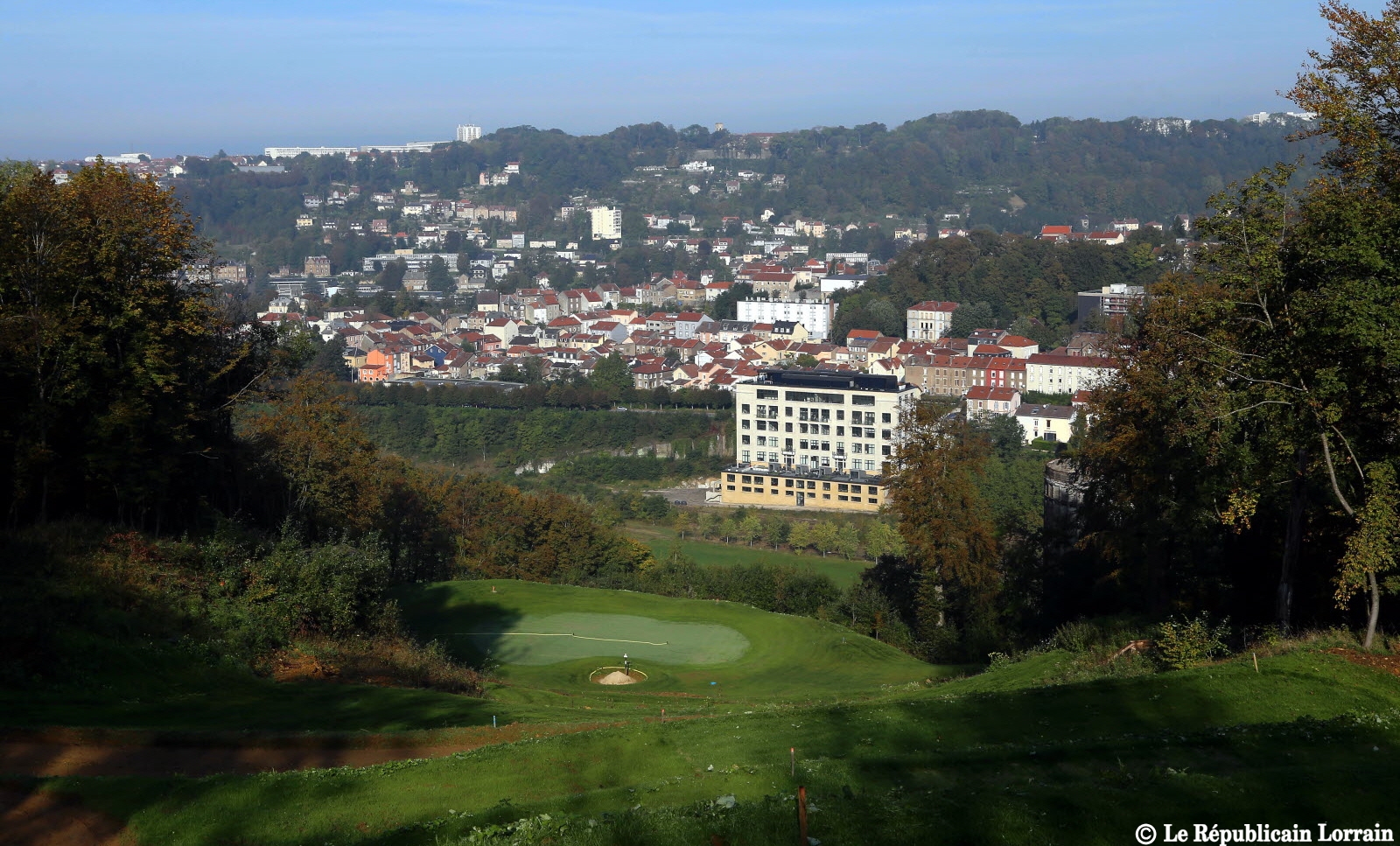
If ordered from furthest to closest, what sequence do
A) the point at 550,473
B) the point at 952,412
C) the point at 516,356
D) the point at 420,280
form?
the point at 420,280, the point at 516,356, the point at 952,412, the point at 550,473

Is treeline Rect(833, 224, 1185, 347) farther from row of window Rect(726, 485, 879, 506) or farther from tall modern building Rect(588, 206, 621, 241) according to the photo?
tall modern building Rect(588, 206, 621, 241)

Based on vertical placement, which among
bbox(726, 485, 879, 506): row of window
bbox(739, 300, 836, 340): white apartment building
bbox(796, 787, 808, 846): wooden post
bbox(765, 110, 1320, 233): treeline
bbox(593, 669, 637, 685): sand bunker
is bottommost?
bbox(726, 485, 879, 506): row of window

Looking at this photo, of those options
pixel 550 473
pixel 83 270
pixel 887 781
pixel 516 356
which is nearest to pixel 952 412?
pixel 550 473

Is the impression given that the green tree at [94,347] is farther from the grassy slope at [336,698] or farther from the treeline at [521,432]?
the treeline at [521,432]

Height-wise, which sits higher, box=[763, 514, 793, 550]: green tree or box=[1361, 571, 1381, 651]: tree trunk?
box=[1361, 571, 1381, 651]: tree trunk

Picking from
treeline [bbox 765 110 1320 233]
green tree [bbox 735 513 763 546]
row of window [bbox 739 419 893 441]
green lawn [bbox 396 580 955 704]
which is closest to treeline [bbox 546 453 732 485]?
row of window [bbox 739 419 893 441]

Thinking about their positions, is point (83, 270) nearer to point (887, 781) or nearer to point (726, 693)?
point (726, 693)

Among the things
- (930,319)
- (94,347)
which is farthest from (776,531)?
(930,319)
